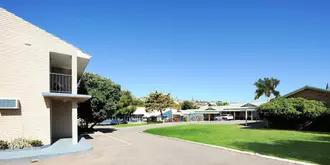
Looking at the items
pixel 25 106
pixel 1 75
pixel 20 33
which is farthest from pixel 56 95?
pixel 20 33

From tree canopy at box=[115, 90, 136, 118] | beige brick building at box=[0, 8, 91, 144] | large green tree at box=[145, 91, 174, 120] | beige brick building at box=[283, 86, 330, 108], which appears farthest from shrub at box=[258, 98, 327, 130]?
large green tree at box=[145, 91, 174, 120]

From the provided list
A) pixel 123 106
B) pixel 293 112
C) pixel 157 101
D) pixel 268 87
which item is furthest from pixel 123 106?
pixel 268 87

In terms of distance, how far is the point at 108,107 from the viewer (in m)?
23.2

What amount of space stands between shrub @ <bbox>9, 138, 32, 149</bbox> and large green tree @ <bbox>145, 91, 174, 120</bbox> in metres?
36.9

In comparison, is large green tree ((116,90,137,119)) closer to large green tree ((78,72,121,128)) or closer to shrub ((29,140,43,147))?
large green tree ((78,72,121,128))

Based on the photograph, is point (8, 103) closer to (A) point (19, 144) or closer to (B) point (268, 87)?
(A) point (19, 144)

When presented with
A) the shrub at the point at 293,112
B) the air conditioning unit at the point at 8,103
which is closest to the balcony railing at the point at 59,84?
the air conditioning unit at the point at 8,103

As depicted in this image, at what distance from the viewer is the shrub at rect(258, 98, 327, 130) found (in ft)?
78.5

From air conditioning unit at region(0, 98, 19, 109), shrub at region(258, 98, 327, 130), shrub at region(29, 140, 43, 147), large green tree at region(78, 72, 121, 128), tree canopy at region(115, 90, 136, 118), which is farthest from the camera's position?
tree canopy at region(115, 90, 136, 118)

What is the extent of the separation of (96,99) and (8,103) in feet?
35.1

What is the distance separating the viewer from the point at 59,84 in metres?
15.7

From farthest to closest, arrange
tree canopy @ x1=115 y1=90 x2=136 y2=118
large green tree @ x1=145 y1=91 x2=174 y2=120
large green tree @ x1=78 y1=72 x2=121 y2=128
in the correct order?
large green tree @ x1=145 y1=91 x2=174 y2=120, tree canopy @ x1=115 y1=90 x2=136 y2=118, large green tree @ x1=78 y1=72 x2=121 y2=128

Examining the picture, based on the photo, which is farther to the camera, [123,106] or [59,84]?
[123,106]

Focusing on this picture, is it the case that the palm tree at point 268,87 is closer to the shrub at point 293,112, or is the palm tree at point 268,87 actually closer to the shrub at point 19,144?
the shrub at point 293,112
